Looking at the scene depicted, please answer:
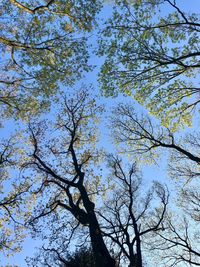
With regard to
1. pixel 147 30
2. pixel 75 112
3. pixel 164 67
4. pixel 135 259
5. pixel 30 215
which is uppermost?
pixel 75 112

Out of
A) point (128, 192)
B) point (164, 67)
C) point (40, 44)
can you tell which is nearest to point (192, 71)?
point (164, 67)

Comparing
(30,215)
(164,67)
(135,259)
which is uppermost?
(164,67)

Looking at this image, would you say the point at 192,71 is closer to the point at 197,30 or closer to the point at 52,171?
the point at 197,30

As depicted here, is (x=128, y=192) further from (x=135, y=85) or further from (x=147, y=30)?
(x=147, y=30)

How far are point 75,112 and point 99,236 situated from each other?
26.4 ft

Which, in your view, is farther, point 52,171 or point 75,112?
point 75,112

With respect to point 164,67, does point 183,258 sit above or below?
below

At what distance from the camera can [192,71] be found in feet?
42.2

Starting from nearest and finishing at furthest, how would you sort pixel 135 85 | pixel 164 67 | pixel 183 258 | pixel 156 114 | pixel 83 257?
1. pixel 164 67
2. pixel 135 85
3. pixel 156 114
4. pixel 83 257
5. pixel 183 258

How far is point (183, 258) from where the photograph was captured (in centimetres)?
1803

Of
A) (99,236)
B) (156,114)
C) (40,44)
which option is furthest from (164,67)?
(99,236)

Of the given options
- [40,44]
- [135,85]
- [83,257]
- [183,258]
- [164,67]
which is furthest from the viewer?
[183,258]

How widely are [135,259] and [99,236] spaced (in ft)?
8.37

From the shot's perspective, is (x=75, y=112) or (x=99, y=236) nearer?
(x=99, y=236)
